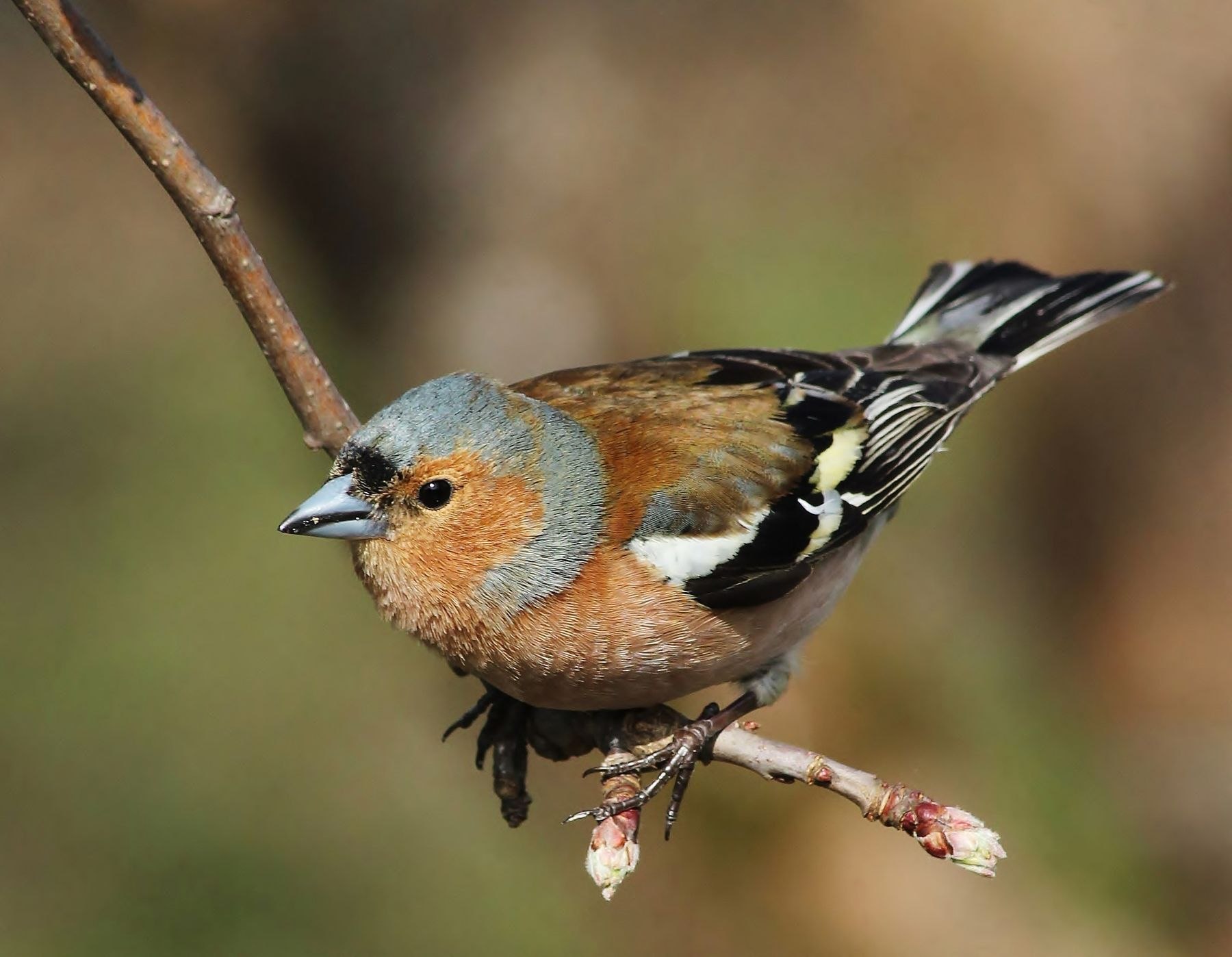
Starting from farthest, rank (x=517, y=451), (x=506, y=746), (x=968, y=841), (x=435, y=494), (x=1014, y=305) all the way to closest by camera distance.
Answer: (x=1014, y=305)
(x=506, y=746)
(x=517, y=451)
(x=435, y=494)
(x=968, y=841)

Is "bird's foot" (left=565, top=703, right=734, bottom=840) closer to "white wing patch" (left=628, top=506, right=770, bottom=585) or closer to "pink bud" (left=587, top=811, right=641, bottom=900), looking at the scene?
"white wing patch" (left=628, top=506, right=770, bottom=585)

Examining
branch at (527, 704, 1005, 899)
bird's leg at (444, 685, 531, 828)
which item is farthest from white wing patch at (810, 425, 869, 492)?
bird's leg at (444, 685, 531, 828)

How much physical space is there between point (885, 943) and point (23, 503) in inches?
197

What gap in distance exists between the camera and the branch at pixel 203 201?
95.3 inches

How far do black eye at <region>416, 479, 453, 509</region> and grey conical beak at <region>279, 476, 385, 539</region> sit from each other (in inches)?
4.4

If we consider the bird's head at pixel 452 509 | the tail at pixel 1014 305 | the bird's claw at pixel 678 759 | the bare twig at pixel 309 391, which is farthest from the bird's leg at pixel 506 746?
the tail at pixel 1014 305

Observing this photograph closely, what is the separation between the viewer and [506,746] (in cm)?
349

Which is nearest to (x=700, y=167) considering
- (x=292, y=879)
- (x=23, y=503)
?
(x=23, y=503)

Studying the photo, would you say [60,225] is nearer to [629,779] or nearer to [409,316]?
[409,316]

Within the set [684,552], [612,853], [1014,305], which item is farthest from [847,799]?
[1014,305]

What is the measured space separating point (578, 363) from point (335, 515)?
4.42m

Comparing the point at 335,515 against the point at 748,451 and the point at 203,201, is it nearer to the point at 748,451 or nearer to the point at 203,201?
the point at 203,201

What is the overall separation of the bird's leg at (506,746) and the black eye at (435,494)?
67cm

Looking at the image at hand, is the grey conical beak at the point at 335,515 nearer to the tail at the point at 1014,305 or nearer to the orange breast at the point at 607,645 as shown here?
the orange breast at the point at 607,645
